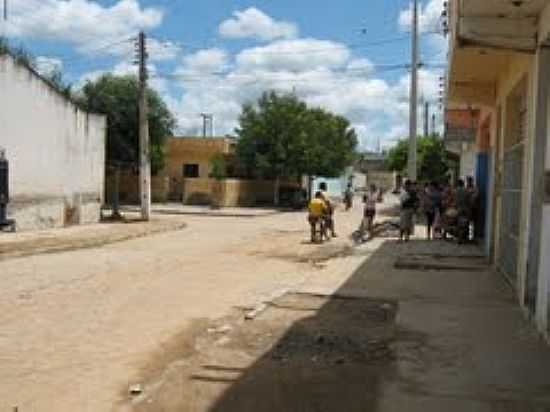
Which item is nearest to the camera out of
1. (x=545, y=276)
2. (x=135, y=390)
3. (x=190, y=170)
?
(x=135, y=390)

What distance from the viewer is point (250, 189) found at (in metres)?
60.4

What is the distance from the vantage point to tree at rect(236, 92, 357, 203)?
5550 cm

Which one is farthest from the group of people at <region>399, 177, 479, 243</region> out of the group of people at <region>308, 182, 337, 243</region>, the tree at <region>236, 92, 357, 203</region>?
the tree at <region>236, 92, 357, 203</region>

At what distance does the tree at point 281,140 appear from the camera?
182 ft

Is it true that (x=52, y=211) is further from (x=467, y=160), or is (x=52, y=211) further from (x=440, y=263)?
(x=467, y=160)

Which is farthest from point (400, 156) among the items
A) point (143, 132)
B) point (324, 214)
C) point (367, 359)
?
point (367, 359)

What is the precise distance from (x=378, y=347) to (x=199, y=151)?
55.3m

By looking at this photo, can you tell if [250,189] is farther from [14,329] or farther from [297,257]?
[14,329]

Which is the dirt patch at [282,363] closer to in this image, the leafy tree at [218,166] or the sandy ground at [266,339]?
the sandy ground at [266,339]

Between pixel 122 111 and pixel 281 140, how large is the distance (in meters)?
8.98

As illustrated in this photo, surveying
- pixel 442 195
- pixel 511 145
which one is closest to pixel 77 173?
pixel 442 195

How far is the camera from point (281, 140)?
182 feet

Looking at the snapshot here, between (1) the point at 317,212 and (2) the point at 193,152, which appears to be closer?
(1) the point at 317,212

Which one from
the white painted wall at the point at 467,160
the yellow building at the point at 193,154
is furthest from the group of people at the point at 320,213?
the yellow building at the point at 193,154
